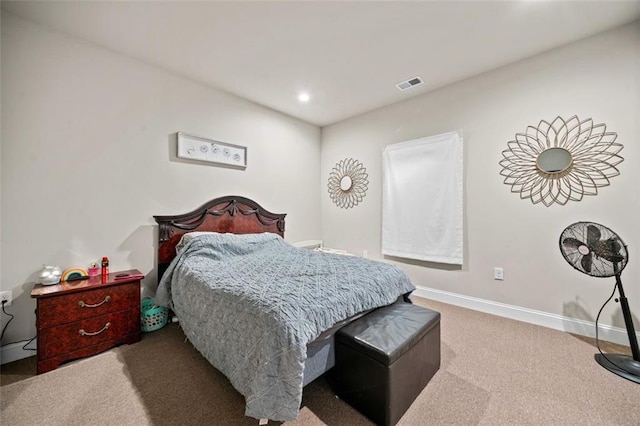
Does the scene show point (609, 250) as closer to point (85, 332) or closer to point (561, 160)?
point (561, 160)

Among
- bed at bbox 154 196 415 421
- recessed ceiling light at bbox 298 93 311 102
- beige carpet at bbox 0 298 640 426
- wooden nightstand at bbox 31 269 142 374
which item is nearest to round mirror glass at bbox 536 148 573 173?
beige carpet at bbox 0 298 640 426

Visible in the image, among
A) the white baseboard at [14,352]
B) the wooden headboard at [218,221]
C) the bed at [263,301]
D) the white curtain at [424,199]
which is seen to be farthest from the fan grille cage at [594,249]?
the white baseboard at [14,352]

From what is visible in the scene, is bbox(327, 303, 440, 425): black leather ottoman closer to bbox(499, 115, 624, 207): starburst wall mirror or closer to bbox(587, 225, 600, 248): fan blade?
bbox(587, 225, 600, 248): fan blade

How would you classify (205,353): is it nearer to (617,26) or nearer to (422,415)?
(422,415)

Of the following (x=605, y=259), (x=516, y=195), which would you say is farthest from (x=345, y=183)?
(x=605, y=259)

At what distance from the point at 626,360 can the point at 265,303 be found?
103 inches

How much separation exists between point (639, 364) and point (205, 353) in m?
3.03

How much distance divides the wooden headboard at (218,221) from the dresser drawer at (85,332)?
0.61 m

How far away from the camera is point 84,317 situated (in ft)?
6.36

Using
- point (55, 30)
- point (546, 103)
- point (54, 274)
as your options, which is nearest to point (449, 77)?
point (546, 103)

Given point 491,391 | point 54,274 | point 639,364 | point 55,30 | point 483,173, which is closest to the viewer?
point 491,391

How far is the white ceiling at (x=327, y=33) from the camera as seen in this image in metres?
1.94

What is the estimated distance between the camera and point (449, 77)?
2.95 metres

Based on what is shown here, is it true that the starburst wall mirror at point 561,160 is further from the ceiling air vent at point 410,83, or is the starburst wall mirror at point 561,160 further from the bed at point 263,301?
the bed at point 263,301
